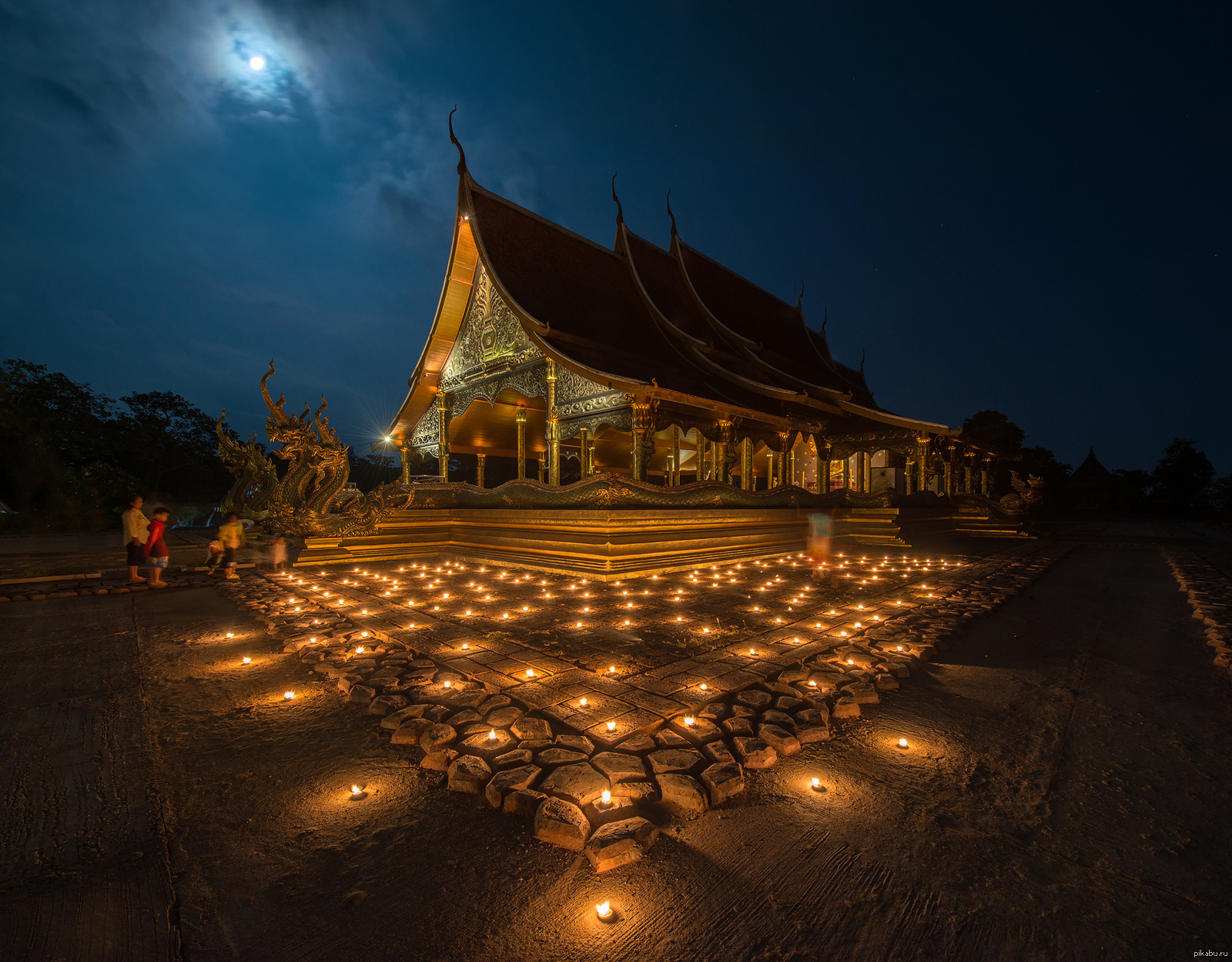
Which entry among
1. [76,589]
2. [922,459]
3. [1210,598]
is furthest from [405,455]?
[1210,598]

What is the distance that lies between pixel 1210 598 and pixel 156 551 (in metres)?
11.8

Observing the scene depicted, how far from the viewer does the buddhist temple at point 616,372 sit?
9.65 metres

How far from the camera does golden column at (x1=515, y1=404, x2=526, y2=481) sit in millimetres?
13742

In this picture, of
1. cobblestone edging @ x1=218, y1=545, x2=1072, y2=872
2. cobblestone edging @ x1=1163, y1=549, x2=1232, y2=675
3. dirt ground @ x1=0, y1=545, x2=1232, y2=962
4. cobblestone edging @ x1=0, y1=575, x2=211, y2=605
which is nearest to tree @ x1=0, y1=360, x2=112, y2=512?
cobblestone edging @ x1=0, y1=575, x2=211, y2=605

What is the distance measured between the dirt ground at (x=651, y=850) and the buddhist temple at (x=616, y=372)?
6343 mm

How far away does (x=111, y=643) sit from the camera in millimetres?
3850

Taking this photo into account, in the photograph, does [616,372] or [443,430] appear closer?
[616,372]

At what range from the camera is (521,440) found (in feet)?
46.6

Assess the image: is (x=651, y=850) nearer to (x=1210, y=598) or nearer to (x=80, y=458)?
(x=1210, y=598)

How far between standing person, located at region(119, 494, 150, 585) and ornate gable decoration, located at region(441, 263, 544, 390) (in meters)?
6.47

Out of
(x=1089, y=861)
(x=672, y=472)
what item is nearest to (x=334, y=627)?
(x=1089, y=861)

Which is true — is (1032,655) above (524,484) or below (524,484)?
below

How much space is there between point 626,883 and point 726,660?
200 cm

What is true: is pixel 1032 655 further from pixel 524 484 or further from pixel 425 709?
pixel 524 484
